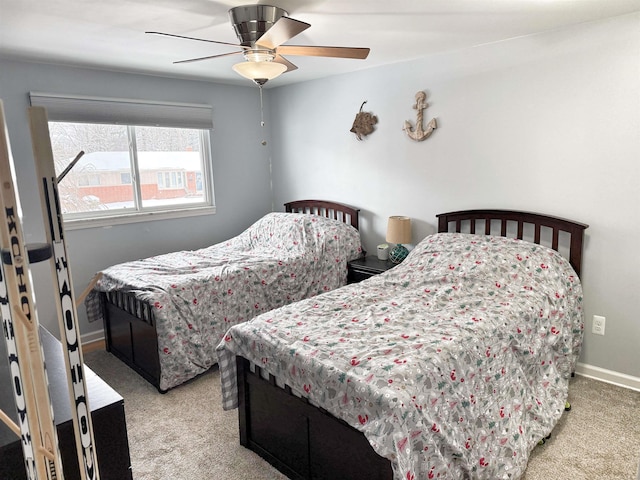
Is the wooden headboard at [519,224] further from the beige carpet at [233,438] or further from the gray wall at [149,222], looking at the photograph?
the gray wall at [149,222]

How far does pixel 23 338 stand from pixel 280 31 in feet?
5.70

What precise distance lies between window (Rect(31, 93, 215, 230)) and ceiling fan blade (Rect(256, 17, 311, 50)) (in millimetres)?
1965

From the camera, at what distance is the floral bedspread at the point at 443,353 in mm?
1633

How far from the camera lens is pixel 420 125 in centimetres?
349

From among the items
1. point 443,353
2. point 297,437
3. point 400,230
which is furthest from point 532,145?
point 297,437

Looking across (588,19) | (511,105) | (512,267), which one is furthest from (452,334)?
(588,19)

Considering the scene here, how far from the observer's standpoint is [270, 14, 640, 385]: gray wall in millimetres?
2621

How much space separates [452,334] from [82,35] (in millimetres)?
2717

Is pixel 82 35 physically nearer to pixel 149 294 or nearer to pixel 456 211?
pixel 149 294

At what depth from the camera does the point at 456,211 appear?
3377 mm

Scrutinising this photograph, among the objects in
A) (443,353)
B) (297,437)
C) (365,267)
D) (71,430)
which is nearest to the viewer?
(71,430)

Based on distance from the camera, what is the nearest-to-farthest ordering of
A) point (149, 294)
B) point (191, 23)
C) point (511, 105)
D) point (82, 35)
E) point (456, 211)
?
point (191, 23) → point (82, 35) → point (149, 294) → point (511, 105) → point (456, 211)

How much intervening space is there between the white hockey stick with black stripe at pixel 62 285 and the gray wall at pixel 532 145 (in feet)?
9.73

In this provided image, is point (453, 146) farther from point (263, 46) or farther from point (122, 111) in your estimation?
point (122, 111)
